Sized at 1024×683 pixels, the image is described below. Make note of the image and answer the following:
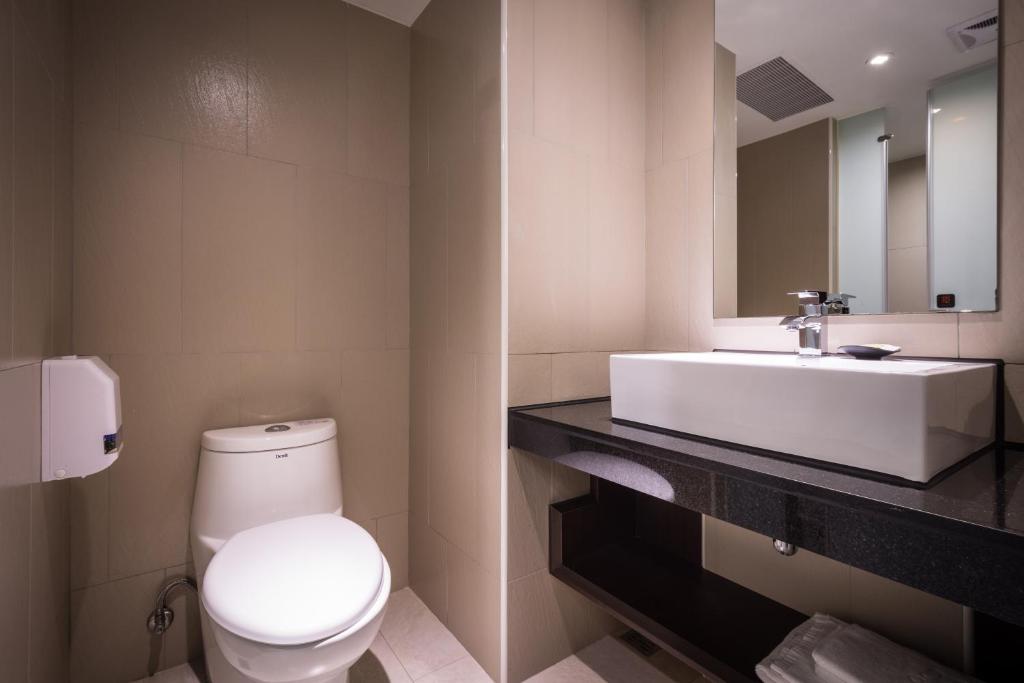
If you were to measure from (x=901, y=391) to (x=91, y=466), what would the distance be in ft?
4.89

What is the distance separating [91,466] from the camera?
100 cm

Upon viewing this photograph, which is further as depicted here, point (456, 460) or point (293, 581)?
point (456, 460)

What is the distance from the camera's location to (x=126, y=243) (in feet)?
4.46

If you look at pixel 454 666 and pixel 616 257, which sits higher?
pixel 616 257

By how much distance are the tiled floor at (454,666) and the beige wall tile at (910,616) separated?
51cm

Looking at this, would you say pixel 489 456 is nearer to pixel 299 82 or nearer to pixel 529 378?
pixel 529 378

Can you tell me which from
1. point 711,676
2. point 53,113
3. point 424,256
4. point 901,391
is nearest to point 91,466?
point 53,113

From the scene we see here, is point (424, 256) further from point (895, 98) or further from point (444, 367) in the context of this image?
point (895, 98)

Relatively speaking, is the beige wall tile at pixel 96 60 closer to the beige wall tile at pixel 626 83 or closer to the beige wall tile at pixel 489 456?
the beige wall tile at pixel 489 456

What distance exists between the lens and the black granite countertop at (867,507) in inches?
22.4

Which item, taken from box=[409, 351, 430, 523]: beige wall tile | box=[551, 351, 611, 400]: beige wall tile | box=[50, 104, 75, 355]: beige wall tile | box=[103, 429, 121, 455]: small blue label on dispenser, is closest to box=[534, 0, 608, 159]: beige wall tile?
box=[551, 351, 611, 400]: beige wall tile

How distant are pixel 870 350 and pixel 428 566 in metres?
1.53

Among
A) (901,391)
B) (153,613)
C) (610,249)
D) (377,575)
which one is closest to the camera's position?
(901,391)

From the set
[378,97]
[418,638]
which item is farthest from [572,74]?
[418,638]
